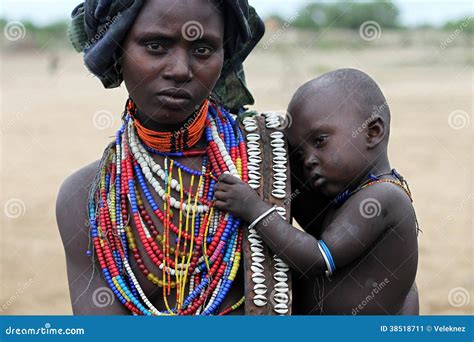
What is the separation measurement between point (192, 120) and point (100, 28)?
446 mm

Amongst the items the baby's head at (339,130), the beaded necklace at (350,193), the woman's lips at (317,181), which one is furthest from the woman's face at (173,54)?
the beaded necklace at (350,193)

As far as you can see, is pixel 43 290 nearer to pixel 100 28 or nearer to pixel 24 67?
pixel 100 28

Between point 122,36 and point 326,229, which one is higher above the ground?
point 122,36

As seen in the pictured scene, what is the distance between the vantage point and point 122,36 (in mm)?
2484

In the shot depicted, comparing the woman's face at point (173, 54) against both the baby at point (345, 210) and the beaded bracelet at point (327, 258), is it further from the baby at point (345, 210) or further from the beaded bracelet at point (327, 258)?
the beaded bracelet at point (327, 258)

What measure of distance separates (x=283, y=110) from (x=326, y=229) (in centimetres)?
409

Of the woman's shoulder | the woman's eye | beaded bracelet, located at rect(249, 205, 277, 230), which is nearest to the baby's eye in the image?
beaded bracelet, located at rect(249, 205, 277, 230)

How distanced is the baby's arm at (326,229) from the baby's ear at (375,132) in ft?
0.63

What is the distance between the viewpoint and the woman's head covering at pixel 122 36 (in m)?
2.47

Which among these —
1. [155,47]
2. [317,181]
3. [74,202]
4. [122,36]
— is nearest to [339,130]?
[317,181]

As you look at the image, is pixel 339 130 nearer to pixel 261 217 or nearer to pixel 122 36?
pixel 261 217

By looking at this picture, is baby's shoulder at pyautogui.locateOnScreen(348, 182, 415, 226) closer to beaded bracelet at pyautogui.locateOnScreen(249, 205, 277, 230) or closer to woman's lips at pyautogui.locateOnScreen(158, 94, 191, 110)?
beaded bracelet at pyautogui.locateOnScreen(249, 205, 277, 230)

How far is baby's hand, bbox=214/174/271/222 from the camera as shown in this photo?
8.23 ft

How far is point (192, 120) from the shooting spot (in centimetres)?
264
